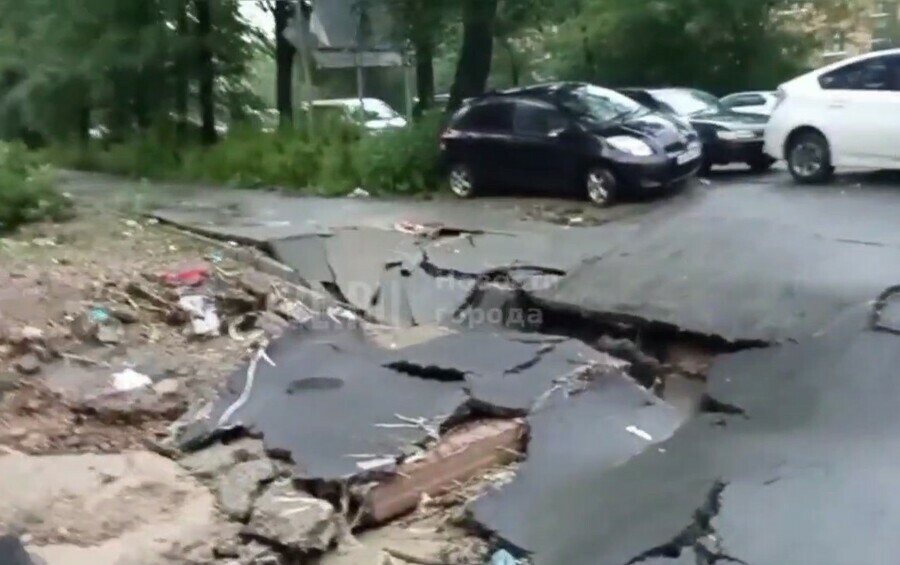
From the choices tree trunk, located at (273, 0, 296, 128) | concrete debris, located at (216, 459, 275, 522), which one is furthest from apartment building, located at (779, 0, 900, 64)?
concrete debris, located at (216, 459, 275, 522)

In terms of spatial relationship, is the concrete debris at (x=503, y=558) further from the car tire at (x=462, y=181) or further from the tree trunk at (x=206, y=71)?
the tree trunk at (x=206, y=71)

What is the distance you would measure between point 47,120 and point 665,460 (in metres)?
22.6

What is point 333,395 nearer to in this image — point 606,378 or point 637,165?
point 606,378

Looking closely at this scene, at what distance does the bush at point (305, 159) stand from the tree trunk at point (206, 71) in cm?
90

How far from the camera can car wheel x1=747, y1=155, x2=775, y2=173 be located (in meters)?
16.8

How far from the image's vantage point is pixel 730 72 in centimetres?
2531

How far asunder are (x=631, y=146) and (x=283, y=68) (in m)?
11.2

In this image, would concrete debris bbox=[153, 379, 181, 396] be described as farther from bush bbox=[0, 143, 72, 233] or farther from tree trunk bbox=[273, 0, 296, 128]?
tree trunk bbox=[273, 0, 296, 128]

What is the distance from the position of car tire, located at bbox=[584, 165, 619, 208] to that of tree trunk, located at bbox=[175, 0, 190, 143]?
10546 millimetres

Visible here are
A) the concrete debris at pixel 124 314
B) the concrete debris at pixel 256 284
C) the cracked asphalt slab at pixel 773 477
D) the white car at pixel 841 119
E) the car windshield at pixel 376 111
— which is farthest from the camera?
the car windshield at pixel 376 111

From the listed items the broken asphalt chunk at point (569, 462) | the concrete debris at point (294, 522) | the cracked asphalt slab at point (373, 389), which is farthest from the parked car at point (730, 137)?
the concrete debris at point (294, 522)

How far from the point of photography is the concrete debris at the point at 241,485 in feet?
18.5

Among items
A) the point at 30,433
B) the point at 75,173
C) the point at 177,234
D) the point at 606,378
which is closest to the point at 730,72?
the point at 75,173

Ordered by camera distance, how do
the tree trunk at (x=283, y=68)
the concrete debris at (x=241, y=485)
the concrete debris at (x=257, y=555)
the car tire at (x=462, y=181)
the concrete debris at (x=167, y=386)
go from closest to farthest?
the concrete debris at (x=257, y=555), the concrete debris at (x=241, y=485), the concrete debris at (x=167, y=386), the car tire at (x=462, y=181), the tree trunk at (x=283, y=68)
